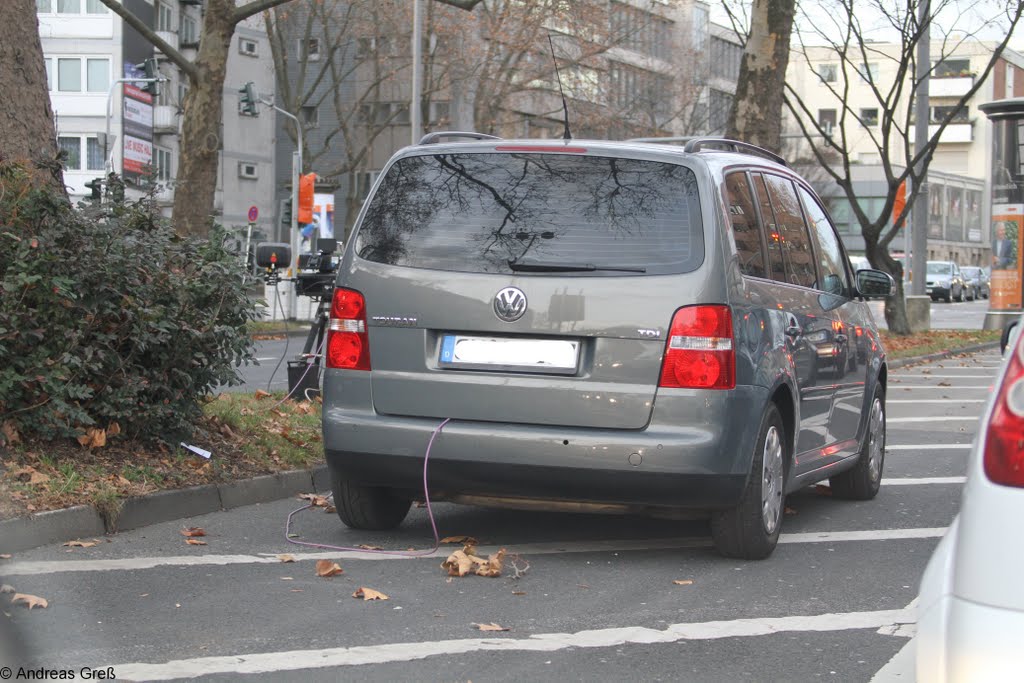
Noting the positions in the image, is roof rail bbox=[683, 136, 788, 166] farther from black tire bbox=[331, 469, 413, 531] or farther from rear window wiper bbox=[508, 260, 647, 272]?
black tire bbox=[331, 469, 413, 531]

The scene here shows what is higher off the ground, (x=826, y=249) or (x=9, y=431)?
(x=826, y=249)

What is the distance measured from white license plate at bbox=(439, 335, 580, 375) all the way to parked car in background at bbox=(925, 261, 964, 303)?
6151 centimetres

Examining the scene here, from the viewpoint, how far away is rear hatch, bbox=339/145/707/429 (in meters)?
6.01

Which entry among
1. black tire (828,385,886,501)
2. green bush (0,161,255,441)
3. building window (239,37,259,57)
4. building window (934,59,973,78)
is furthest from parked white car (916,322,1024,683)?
building window (934,59,973,78)

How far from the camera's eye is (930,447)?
36.8ft

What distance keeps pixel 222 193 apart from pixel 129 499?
216 ft

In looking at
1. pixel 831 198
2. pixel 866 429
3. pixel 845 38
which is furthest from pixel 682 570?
pixel 831 198

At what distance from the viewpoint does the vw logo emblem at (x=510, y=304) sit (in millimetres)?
6094

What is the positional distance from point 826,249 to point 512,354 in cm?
271

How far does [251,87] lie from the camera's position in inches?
1469

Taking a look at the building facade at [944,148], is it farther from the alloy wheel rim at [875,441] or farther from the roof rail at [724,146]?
the roof rail at [724,146]

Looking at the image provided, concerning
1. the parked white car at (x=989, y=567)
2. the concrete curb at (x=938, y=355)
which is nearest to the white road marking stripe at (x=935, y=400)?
the concrete curb at (x=938, y=355)

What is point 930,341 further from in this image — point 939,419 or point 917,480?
point 917,480

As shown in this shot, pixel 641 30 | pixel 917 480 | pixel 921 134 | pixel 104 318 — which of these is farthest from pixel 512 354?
pixel 641 30
